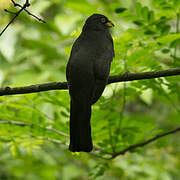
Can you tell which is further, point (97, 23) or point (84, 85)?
point (97, 23)

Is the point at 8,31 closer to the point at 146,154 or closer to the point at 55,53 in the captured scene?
the point at 55,53

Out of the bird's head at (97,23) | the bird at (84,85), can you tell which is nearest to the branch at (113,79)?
the bird at (84,85)

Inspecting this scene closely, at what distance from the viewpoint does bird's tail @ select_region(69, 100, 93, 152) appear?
89.9 inches

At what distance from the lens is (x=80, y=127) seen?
7.50 ft

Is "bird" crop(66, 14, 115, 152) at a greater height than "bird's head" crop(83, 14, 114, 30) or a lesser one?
lesser

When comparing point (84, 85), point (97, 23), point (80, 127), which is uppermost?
point (97, 23)

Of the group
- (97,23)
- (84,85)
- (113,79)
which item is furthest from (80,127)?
(97,23)

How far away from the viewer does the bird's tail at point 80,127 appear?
228 cm

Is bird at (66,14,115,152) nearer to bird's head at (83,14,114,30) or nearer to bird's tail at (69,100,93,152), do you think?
bird's tail at (69,100,93,152)

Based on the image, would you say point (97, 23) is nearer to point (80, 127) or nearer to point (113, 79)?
point (113, 79)

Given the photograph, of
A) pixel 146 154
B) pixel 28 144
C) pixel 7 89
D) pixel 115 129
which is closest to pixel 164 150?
pixel 146 154

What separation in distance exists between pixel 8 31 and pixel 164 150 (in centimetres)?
249

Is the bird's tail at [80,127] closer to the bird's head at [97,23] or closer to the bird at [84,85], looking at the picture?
the bird at [84,85]

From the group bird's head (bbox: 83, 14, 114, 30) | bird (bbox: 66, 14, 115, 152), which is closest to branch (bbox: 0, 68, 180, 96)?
bird (bbox: 66, 14, 115, 152)
